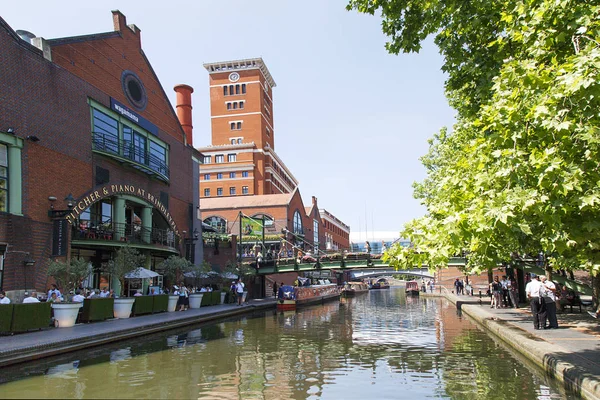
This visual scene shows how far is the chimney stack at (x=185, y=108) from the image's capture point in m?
39.5

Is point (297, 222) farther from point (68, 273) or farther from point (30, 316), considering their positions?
point (30, 316)

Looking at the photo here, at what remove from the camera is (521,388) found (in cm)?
970

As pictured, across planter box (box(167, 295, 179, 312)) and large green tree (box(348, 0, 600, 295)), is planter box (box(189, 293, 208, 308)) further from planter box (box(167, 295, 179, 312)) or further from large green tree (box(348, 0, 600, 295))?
large green tree (box(348, 0, 600, 295))

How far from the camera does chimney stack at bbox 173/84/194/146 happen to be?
39500 mm

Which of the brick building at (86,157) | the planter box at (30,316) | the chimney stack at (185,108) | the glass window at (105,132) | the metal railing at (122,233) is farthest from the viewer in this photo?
the chimney stack at (185,108)

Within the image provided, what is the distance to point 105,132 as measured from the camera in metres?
27.9

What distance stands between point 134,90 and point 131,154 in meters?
4.44

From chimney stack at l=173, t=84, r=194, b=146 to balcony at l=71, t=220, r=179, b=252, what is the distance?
9253mm

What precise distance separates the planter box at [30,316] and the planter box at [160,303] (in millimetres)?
7713

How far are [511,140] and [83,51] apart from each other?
24.8 metres

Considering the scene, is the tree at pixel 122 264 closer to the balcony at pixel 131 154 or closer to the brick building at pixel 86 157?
the brick building at pixel 86 157

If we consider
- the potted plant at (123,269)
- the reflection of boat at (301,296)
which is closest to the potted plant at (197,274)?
the reflection of boat at (301,296)

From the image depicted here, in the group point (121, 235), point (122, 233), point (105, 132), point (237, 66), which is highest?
point (237, 66)

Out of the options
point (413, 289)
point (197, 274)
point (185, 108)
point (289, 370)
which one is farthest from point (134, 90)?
point (413, 289)
